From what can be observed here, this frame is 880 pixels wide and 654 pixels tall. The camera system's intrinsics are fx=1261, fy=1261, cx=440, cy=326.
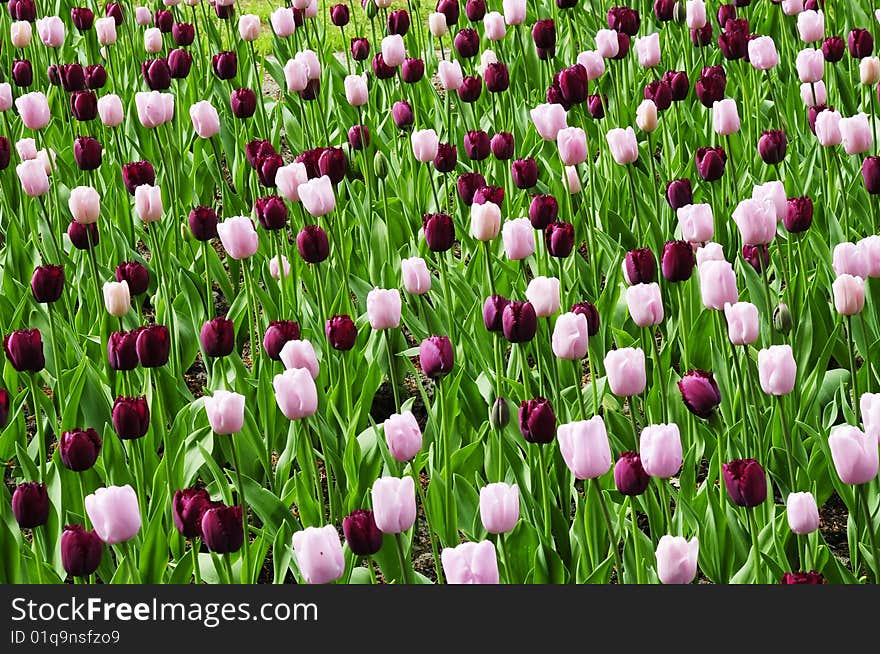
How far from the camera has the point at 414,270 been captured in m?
2.92

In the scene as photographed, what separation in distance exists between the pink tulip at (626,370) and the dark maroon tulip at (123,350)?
981 mm

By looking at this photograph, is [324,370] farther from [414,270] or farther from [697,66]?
[697,66]

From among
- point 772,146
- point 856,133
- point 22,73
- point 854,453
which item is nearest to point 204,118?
point 22,73

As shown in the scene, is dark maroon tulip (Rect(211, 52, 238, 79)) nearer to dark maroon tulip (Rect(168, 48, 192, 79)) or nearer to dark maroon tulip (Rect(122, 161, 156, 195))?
dark maroon tulip (Rect(168, 48, 192, 79))

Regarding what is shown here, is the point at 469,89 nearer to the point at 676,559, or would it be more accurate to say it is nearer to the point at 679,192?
the point at 679,192

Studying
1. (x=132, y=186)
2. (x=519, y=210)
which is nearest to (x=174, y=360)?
(x=132, y=186)

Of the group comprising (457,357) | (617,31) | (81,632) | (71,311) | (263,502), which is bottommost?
(81,632)

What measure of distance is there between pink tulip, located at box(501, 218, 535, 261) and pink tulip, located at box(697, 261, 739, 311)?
57 centimetres

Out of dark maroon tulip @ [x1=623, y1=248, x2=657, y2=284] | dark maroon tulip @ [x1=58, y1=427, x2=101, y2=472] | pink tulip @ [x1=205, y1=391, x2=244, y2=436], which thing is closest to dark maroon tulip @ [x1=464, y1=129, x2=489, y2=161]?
dark maroon tulip @ [x1=623, y1=248, x2=657, y2=284]

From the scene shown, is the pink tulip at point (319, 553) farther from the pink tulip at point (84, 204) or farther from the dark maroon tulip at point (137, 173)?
the dark maroon tulip at point (137, 173)

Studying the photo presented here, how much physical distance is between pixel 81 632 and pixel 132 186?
1944 mm

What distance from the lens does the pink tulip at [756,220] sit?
8.87 ft

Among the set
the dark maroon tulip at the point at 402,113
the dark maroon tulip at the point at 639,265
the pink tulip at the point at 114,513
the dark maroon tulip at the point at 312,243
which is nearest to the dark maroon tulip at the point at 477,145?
the dark maroon tulip at the point at 402,113

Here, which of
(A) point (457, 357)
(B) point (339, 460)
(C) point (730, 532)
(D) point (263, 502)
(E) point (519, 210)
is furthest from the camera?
(E) point (519, 210)
